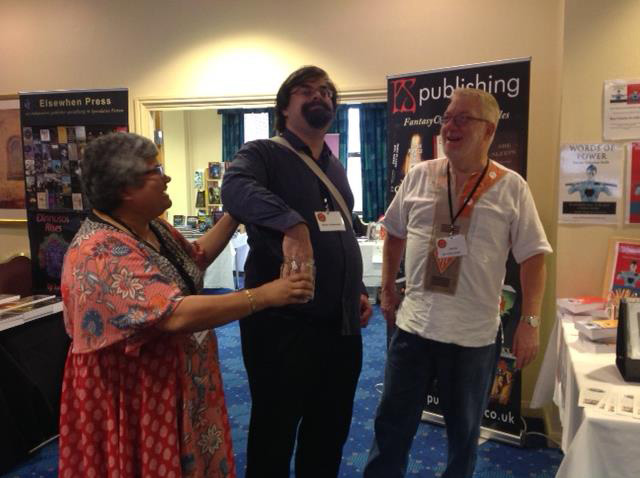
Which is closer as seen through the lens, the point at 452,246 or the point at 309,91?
the point at 309,91

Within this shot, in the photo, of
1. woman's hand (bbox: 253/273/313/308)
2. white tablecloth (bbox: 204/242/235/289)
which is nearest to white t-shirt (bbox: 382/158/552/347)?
woman's hand (bbox: 253/273/313/308)

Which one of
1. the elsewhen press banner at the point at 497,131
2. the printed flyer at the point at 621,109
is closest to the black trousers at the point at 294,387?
the elsewhen press banner at the point at 497,131

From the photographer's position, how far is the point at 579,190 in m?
2.32

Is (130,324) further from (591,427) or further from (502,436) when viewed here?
(502,436)

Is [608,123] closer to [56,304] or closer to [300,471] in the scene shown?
[300,471]

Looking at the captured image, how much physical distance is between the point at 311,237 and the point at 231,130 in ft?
22.3

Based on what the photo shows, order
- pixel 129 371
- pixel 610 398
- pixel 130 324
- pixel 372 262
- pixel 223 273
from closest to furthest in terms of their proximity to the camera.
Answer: pixel 130 324 < pixel 129 371 < pixel 610 398 < pixel 372 262 < pixel 223 273

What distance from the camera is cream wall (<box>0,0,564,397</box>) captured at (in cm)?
278

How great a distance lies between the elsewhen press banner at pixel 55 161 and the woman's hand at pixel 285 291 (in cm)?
261

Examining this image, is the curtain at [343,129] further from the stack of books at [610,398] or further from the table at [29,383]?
the stack of books at [610,398]

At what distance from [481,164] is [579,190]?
2.84ft

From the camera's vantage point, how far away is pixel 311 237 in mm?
1503

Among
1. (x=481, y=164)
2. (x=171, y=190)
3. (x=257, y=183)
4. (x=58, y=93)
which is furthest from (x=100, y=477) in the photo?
(x=171, y=190)

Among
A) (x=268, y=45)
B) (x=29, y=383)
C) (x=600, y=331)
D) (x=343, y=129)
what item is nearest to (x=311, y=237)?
(x=600, y=331)
